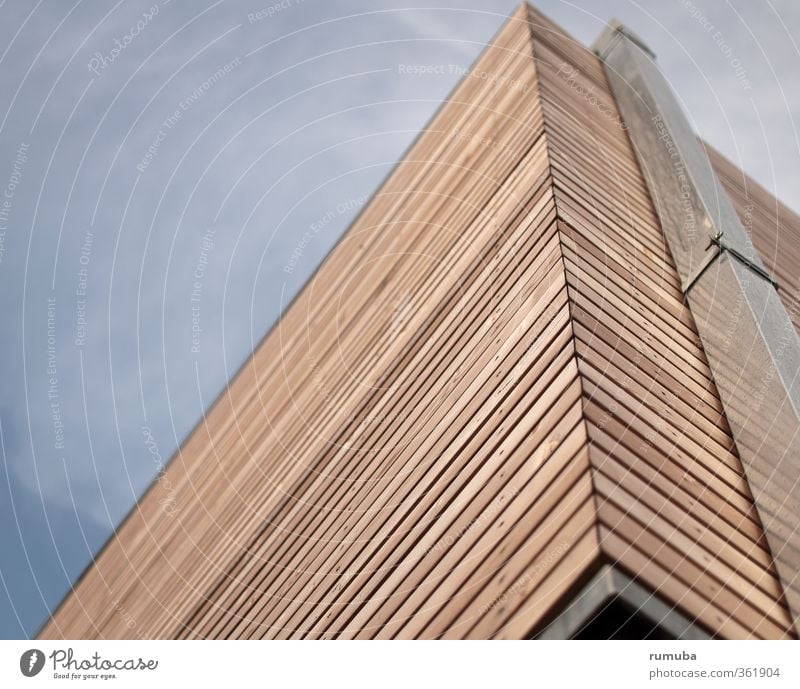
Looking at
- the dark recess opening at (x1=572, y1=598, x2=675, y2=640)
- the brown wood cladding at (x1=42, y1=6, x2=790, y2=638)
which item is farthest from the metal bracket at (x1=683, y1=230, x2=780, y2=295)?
the dark recess opening at (x1=572, y1=598, x2=675, y2=640)

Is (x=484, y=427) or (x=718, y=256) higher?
(x=718, y=256)

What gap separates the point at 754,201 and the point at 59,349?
6.11 metres

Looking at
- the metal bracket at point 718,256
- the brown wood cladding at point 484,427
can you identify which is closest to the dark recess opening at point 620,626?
the brown wood cladding at point 484,427

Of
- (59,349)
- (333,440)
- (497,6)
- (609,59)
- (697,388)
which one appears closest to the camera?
(697,388)

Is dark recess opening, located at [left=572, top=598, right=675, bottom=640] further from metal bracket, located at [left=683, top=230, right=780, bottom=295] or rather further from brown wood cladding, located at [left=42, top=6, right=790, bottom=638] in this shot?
metal bracket, located at [left=683, top=230, right=780, bottom=295]

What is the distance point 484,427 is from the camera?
11.1 ft

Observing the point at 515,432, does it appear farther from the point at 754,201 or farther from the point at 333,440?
the point at 754,201

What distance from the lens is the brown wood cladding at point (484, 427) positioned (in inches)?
106

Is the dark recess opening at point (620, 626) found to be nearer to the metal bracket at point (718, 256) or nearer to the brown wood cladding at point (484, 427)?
the brown wood cladding at point (484, 427)

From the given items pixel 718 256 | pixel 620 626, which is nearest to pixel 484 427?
pixel 620 626

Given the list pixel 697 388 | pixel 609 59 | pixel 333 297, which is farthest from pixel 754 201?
pixel 697 388

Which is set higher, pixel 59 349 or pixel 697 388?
pixel 697 388

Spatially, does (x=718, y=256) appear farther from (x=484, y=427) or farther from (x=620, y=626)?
(x=620, y=626)
